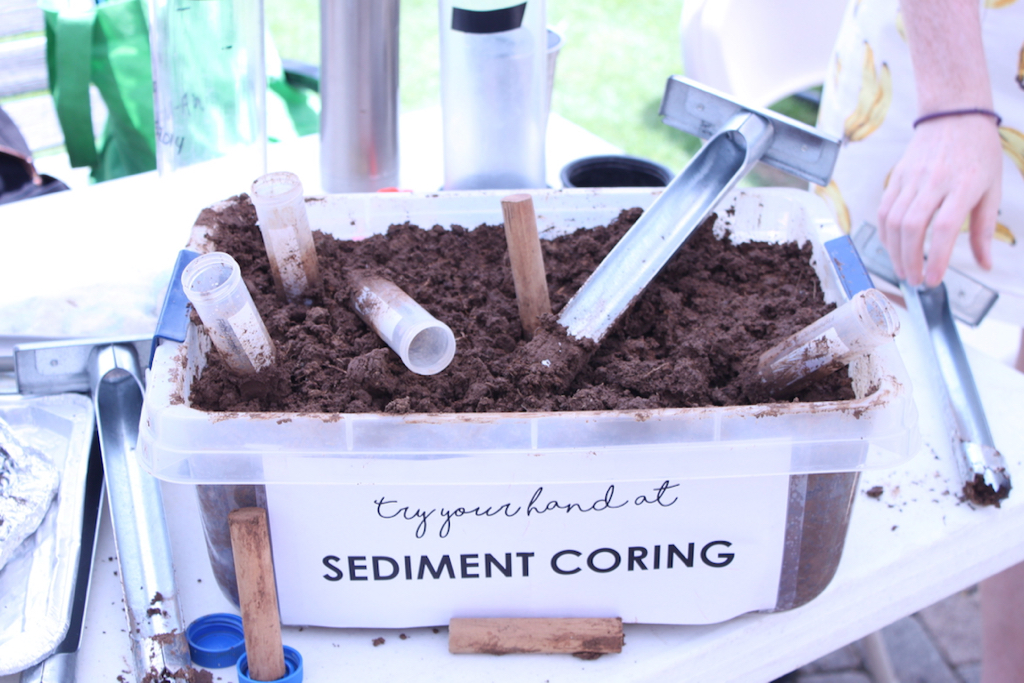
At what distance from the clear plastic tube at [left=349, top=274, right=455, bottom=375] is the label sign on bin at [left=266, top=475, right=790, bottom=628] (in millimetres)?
103

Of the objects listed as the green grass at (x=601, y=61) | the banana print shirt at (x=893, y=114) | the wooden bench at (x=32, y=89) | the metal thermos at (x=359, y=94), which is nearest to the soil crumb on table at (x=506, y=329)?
the metal thermos at (x=359, y=94)

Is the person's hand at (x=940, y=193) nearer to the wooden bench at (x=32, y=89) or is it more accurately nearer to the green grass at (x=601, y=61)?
the wooden bench at (x=32, y=89)

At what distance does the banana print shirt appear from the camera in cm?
102

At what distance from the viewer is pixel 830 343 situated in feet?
1.80

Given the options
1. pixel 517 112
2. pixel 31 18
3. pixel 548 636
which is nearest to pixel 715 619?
pixel 548 636

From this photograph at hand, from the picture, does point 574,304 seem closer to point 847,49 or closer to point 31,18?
point 847,49

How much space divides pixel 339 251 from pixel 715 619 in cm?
45

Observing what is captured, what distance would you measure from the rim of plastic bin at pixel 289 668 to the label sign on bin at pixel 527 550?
3cm

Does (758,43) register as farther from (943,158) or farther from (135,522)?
(135,522)

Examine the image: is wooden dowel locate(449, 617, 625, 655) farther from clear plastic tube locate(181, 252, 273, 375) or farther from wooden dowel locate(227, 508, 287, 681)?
clear plastic tube locate(181, 252, 273, 375)

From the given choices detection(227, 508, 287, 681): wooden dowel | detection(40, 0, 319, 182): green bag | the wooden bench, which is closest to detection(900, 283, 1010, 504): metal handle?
detection(227, 508, 287, 681): wooden dowel

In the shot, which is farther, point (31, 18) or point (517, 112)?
point (31, 18)

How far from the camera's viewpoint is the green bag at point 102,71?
4.40ft

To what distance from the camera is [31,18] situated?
1.88 metres
